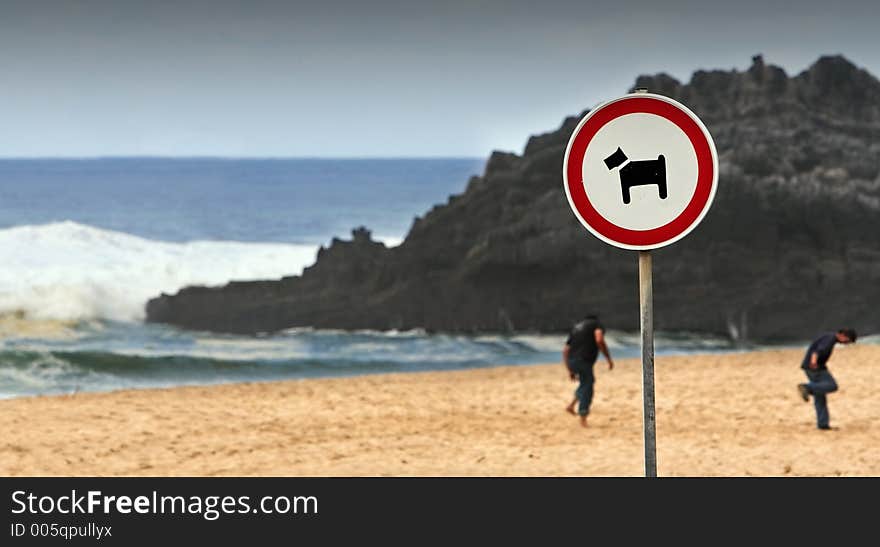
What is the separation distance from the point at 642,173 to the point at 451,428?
10242 millimetres

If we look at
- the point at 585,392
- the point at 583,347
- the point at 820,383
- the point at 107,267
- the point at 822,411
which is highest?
the point at 107,267

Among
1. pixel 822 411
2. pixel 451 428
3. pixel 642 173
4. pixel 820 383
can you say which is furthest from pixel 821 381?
pixel 642 173

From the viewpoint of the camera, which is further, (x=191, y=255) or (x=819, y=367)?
(x=191, y=255)

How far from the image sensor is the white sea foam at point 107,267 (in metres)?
21.0

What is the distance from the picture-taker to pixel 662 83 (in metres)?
22.7

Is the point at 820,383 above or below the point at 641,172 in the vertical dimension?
below

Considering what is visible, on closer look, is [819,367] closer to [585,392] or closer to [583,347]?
[583,347]

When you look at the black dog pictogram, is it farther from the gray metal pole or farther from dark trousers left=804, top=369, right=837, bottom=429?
dark trousers left=804, top=369, right=837, bottom=429

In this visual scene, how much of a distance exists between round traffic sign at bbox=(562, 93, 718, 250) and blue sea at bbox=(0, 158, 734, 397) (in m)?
16.0

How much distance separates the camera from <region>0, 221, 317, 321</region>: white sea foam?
21.0 meters

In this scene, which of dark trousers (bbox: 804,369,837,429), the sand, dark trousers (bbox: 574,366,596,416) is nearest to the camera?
the sand

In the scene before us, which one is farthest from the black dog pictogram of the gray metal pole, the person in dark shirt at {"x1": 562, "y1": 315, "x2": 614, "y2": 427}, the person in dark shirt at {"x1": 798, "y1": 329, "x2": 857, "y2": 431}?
the person in dark shirt at {"x1": 562, "y1": 315, "x2": 614, "y2": 427}

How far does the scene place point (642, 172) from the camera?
464 centimetres
